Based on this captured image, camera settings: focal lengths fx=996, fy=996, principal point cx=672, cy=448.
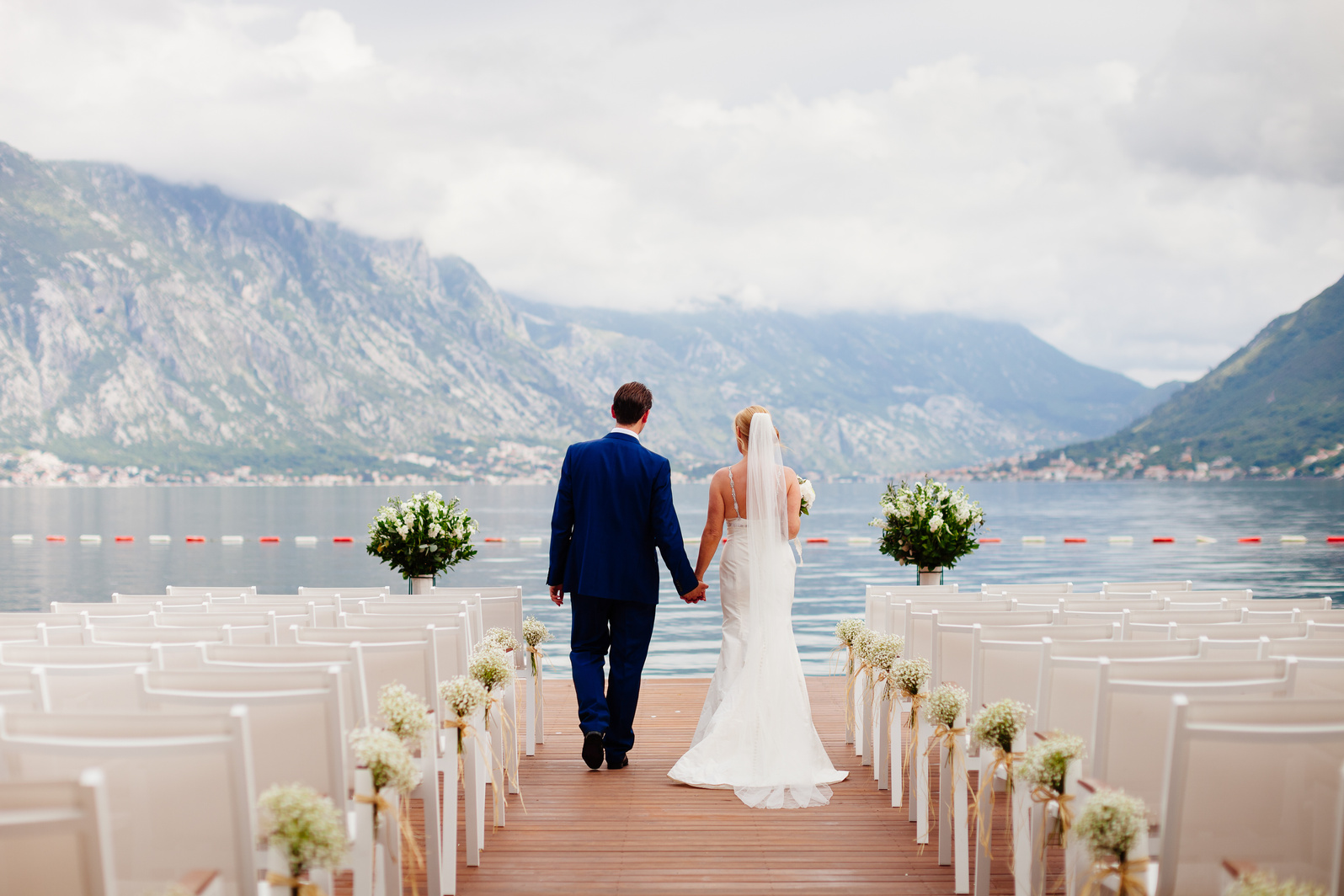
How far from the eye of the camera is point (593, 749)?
18.3 ft

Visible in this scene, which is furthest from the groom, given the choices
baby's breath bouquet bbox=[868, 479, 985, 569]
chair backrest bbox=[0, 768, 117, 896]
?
chair backrest bbox=[0, 768, 117, 896]

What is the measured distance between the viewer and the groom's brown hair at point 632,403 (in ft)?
18.5

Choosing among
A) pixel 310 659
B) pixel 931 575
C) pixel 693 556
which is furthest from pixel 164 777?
pixel 693 556

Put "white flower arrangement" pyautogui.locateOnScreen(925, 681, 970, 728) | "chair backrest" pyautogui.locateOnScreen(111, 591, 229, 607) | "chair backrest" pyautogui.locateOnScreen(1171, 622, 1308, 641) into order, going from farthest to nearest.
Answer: "chair backrest" pyautogui.locateOnScreen(111, 591, 229, 607) → "chair backrest" pyautogui.locateOnScreen(1171, 622, 1308, 641) → "white flower arrangement" pyautogui.locateOnScreen(925, 681, 970, 728)

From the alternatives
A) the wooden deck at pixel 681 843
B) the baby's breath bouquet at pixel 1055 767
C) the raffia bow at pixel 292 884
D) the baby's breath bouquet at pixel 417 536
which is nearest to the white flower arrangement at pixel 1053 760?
the baby's breath bouquet at pixel 1055 767

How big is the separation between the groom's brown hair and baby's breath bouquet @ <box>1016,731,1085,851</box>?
320 centimetres

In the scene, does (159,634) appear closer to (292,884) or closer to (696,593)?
(292,884)

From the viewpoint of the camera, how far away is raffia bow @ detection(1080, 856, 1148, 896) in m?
2.45

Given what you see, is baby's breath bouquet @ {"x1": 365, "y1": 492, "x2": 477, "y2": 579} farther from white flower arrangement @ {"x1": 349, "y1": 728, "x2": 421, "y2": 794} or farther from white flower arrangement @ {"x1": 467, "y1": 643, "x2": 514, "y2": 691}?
white flower arrangement @ {"x1": 349, "y1": 728, "x2": 421, "y2": 794}

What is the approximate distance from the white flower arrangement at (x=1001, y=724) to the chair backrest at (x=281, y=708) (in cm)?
198

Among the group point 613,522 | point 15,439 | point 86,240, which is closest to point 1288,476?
point 613,522

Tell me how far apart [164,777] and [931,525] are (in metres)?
6.17

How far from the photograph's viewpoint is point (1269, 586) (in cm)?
2408

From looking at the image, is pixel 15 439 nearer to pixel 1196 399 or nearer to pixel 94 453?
pixel 94 453
